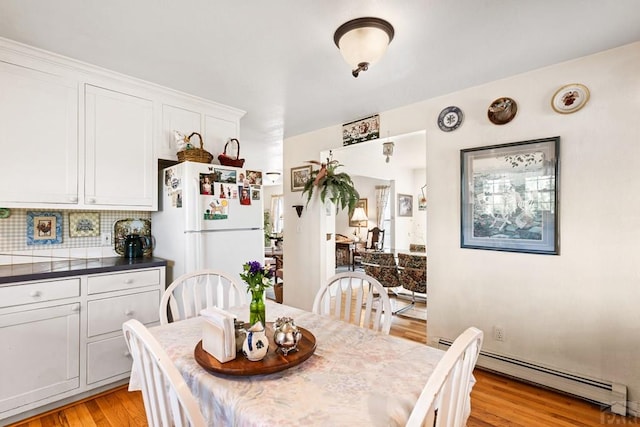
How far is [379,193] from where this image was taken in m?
7.97

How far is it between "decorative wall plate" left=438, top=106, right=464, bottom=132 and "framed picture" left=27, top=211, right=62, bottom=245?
3.23m

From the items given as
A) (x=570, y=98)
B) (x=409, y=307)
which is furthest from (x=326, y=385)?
(x=409, y=307)

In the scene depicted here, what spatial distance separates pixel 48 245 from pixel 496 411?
3375 mm

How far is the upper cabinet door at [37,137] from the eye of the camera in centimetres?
196

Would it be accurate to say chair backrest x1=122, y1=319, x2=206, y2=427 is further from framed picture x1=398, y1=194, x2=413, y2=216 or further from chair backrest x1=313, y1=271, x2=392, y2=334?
framed picture x1=398, y1=194, x2=413, y2=216

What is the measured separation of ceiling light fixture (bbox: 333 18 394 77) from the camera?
1.66m

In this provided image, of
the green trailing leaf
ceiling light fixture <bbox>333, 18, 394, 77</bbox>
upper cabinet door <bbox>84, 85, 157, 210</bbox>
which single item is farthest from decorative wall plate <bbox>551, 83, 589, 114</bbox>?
upper cabinet door <bbox>84, 85, 157, 210</bbox>

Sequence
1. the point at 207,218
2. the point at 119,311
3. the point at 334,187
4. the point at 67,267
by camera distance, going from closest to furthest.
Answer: the point at 67,267
the point at 119,311
the point at 207,218
the point at 334,187

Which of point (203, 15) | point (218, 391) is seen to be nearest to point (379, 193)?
point (203, 15)

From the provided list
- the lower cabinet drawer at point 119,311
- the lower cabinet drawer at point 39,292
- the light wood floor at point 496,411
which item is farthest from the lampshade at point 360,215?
the lower cabinet drawer at point 39,292

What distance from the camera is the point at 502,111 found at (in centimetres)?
242

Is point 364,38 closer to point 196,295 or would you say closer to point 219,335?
point 219,335

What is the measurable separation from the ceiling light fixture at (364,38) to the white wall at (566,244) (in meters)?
1.28

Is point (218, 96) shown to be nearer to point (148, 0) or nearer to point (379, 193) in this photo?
point (148, 0)
